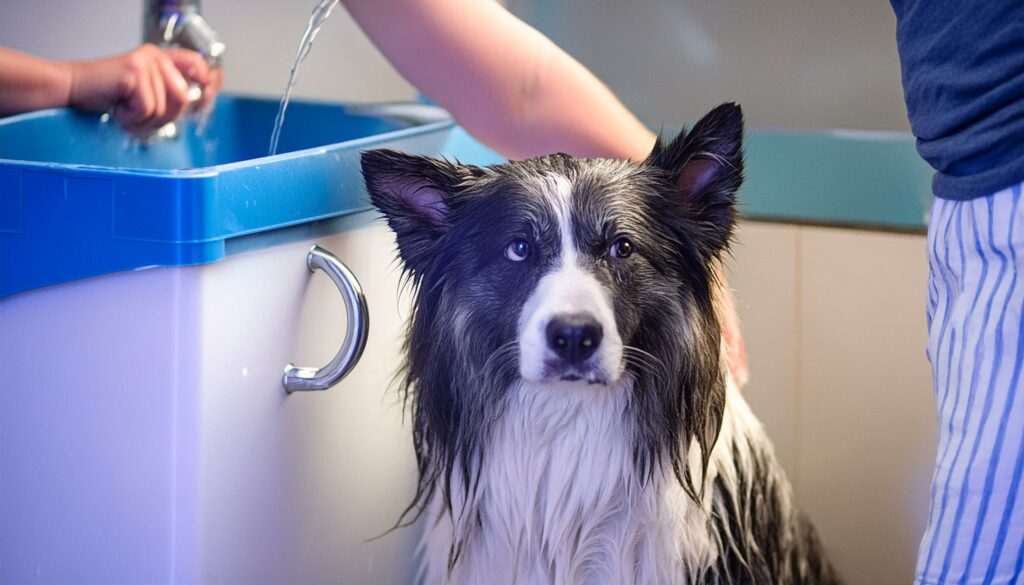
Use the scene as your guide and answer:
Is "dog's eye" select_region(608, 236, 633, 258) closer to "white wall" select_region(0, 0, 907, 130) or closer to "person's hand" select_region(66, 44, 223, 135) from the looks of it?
"white wall" select_region(0, 0, 907, 130)

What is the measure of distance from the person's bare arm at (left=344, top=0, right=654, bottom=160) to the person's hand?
38cm

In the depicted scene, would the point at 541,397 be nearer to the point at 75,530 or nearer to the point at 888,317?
the point at 75,530

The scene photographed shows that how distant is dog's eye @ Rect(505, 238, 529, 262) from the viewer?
976 mm

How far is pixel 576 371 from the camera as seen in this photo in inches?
35.9

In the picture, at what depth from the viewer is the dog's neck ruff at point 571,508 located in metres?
1.02

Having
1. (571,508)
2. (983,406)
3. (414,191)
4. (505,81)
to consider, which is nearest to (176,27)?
(505,81)

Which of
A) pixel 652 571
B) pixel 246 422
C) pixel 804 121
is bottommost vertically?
pixel 652 571

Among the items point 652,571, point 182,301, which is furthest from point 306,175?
point 652,571

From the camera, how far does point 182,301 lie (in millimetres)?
981

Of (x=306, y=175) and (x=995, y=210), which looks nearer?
(x=995, y=210)

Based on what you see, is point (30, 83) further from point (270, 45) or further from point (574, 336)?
point (574, 336)

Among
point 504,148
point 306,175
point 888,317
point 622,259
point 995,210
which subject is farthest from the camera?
point 888,317

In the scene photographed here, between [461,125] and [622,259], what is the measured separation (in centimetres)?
38

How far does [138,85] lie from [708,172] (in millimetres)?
799
